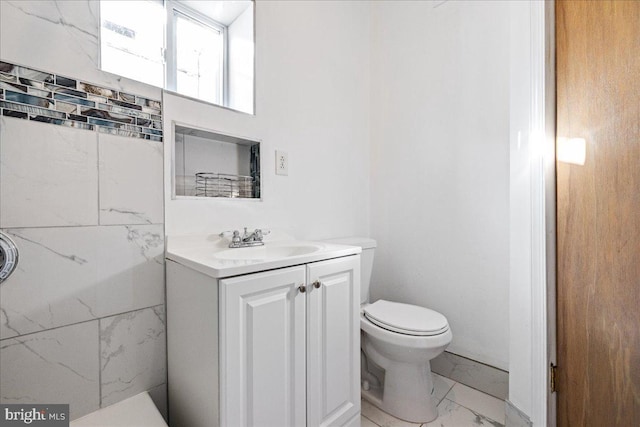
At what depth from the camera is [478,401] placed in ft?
4.84

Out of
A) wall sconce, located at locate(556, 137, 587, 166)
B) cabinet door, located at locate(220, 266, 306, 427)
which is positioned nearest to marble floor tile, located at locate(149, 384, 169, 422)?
cabinet door, located at locate(220, 266, 306, 427)

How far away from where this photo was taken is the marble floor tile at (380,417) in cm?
133

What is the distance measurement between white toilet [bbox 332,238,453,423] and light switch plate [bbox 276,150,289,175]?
Result: 0.85m

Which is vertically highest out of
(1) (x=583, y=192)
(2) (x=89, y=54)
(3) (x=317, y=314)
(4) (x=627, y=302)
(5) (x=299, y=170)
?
(2) (x=89, y=54)

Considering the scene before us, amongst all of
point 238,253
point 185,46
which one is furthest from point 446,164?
point 185,46

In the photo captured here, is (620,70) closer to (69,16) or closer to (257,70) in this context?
(257,70)

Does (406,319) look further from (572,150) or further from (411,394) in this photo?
(572,150)

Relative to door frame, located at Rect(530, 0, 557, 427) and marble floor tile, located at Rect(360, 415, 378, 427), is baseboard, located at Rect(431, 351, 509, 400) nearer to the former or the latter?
door frame, located at Rect(530, 0, 557, 427)

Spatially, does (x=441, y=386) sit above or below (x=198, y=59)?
below

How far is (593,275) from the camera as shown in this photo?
94 centimetres

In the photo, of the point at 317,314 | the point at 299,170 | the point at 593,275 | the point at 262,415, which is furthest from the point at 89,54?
the point at 593,275

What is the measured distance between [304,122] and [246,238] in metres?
0.78

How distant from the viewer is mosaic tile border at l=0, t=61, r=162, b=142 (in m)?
0.85

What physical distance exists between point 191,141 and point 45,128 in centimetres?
47
